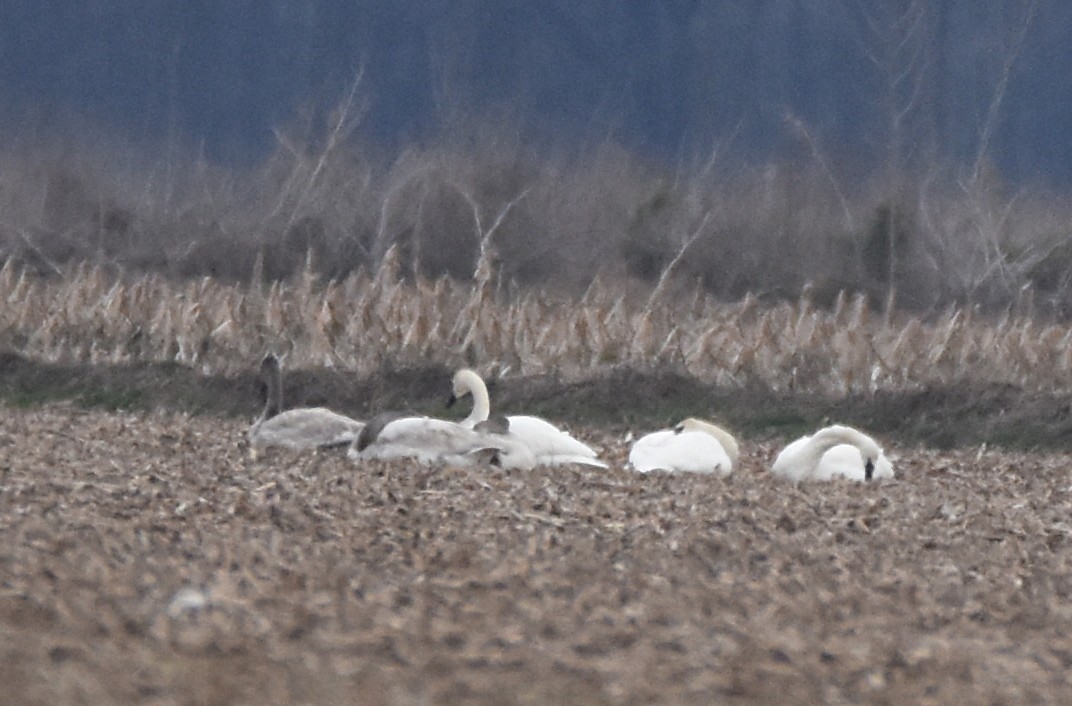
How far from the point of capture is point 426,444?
11578 mm

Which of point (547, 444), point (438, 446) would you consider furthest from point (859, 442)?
point (438, 446)

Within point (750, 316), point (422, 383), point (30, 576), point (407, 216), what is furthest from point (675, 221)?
point (30, 576)

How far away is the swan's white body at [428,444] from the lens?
450 inches

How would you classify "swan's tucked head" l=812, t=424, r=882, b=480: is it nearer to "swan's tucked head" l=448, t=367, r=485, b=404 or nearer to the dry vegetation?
the dry vegetation

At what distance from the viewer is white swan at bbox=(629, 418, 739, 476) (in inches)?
454

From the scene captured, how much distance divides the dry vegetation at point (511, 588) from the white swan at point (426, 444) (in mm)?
604

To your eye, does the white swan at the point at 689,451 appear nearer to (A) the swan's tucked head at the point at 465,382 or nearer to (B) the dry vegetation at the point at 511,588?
(B) the dry vegetation at the point at 511,588

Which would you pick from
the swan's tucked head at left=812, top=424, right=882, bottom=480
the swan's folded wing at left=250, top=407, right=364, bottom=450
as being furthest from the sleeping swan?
the swan's tucked head at left=812, top=424, right=882, bottom=480

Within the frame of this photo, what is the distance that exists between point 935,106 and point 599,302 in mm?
11027

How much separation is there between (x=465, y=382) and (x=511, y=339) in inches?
185

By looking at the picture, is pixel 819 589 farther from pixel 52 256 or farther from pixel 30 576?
pixel 52 256

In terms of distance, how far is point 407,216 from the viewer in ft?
105

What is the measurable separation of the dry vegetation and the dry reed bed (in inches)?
259

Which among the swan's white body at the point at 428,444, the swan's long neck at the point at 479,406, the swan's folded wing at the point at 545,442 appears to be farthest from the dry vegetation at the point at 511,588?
the swan's long neck at the point at 479,406
